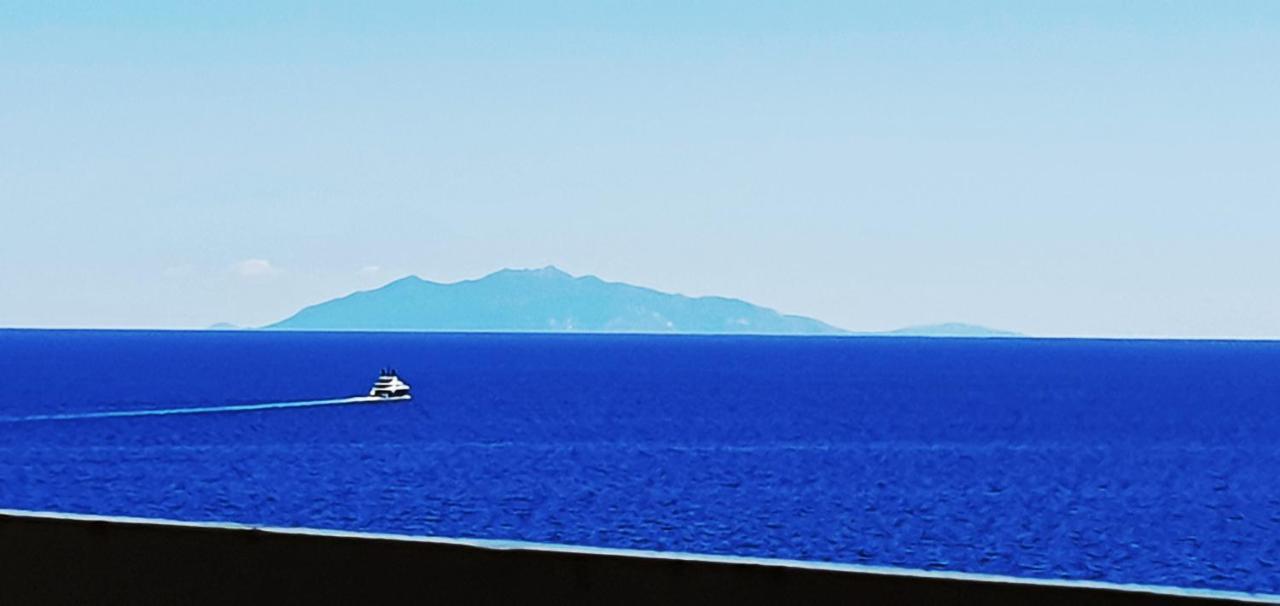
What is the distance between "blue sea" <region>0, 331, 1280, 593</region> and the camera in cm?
4134

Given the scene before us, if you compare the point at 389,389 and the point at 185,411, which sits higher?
the point at 389,389

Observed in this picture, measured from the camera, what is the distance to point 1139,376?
506 ft

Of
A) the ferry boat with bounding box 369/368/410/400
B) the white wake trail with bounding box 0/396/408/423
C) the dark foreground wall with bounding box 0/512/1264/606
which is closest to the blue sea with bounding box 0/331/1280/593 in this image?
the white wake trail with bounding box 0/396/408/423

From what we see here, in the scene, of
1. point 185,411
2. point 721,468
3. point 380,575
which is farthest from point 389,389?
point 380,575

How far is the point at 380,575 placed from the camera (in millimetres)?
3238

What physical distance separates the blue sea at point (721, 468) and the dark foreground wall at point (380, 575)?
23.7 metres

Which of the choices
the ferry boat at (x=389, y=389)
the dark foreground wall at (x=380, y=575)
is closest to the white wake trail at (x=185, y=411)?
the ferry boat at (x=389, y=389)

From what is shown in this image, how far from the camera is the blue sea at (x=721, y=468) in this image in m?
41.3

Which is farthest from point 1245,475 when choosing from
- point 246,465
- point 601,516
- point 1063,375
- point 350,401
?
point 1063,375

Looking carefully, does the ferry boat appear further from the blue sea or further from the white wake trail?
the blue sea

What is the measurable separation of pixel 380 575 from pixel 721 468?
5540 centimetres

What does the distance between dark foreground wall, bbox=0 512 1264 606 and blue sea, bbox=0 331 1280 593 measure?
23735 mm

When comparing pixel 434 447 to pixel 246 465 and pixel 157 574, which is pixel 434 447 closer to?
pixel 246 465

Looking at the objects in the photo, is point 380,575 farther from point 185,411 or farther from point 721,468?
point 185,411
